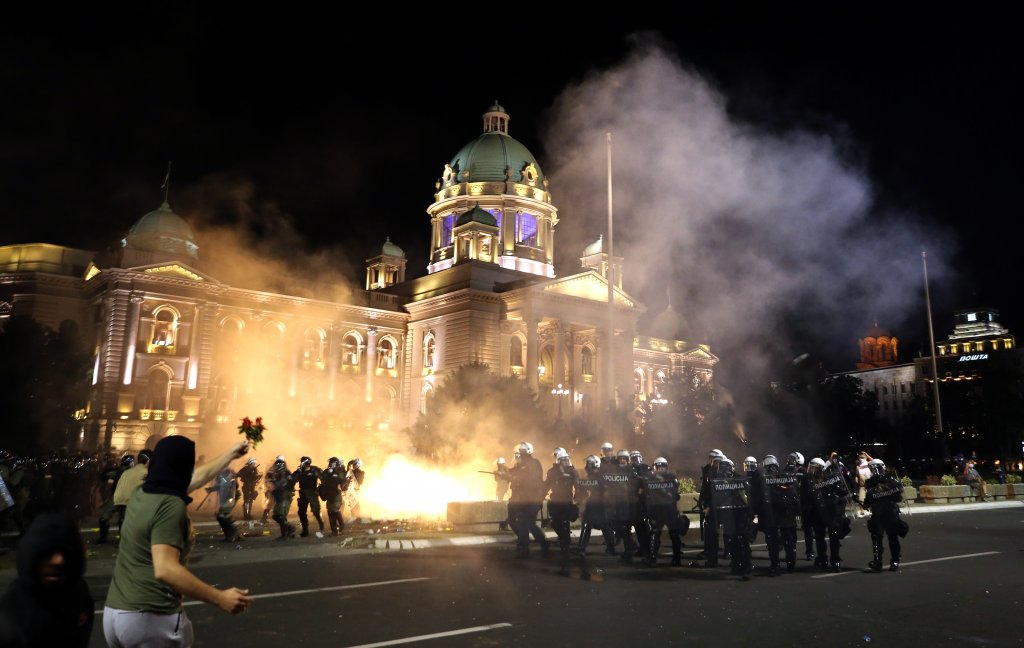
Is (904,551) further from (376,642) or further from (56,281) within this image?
(56,281)

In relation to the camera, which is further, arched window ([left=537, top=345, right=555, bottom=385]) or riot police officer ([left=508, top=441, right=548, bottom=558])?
arched window ([left=537, top=345, right=555, bottom=385])

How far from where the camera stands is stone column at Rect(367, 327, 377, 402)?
5178 cm

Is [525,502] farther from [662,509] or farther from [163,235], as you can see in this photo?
[163,235]

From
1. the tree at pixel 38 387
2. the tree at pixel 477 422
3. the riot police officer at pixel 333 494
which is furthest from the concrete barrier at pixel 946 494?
the tree at pixel 38 387

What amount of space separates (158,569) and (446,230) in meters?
60.3

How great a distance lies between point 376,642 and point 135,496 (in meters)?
3.55


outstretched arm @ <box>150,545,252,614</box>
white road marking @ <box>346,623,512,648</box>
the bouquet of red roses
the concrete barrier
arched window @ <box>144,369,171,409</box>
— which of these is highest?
arched window @ <box>144,369,171,409</box>

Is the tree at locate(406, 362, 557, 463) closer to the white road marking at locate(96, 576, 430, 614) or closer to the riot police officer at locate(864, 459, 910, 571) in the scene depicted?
the white road marking at locate(96, 576, 430, 614)

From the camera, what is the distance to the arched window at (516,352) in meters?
53.7

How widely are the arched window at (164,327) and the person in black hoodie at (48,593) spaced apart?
4430cm

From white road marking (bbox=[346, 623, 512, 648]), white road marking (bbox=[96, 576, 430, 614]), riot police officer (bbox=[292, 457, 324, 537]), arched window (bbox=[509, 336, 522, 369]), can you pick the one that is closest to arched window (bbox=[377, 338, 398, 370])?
arched window (bbox=[509, 336, 522, 369])

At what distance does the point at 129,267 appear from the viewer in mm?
41750

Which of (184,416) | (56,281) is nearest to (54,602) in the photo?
(184,416)

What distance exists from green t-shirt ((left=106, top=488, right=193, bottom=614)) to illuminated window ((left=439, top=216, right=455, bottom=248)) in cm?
5847
